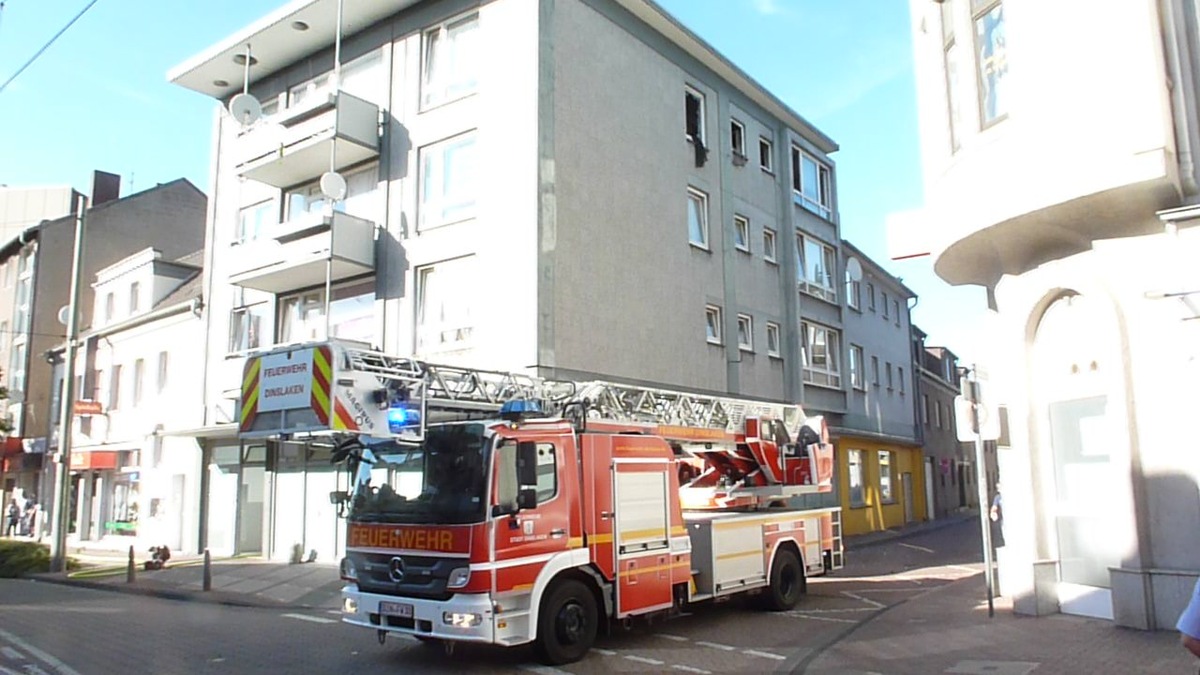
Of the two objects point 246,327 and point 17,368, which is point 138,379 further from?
point 17,368

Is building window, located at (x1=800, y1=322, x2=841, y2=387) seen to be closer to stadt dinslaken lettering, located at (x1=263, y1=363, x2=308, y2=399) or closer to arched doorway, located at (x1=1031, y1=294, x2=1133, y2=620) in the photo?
arched doorway, located at (x1=1031, y1=294, x2=1133, y2=620)

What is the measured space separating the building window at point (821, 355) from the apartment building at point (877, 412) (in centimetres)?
69

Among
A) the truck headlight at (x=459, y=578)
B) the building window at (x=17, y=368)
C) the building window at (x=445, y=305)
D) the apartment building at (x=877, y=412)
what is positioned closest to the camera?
the truck headlight at (x=459, y=578)

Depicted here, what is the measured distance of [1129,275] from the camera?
10211mm

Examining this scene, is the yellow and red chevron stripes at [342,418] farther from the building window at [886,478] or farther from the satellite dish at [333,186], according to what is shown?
the building window at [886,478]

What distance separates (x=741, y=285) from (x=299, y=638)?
50.8 feet

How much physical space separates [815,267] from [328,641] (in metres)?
20.8

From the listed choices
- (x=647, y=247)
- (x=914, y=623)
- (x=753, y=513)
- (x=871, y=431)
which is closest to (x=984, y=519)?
(x=914, y=623)

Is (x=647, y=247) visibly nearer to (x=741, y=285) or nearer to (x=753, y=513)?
(x=741, y=285)

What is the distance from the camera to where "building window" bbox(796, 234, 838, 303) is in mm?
27406

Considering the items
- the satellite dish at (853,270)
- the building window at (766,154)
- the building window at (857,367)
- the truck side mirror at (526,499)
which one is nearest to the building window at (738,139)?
the building window at (766,154)

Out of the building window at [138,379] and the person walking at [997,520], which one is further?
the building window at [138,379]

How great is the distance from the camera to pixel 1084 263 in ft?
34.9

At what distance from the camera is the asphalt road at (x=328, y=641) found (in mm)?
9375
